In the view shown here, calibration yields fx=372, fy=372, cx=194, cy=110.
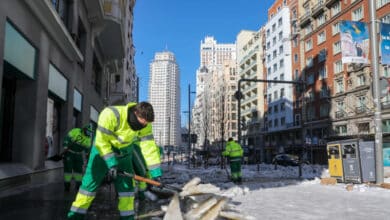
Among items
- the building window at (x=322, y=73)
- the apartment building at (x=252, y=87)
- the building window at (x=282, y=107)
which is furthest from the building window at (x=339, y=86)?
the apartment building at (x=252, y=87)

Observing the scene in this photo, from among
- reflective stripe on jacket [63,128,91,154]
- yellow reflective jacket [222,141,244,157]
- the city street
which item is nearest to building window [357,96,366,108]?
yellow reflective jacket [222,141,244,157]

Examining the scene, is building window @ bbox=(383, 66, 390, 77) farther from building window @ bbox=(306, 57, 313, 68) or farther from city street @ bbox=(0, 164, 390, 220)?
city street @ bbox=(0, 164, 390, 220)

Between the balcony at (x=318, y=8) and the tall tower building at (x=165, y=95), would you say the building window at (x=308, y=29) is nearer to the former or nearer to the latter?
the balcony at (x=318, y=8)

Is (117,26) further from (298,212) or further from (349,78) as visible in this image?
(349,78)

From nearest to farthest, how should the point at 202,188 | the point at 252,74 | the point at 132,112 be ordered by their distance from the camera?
the point at 132,112 < the point at 202,188 < the point at 252,74

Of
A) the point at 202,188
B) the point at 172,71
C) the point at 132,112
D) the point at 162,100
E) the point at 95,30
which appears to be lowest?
the point at 202,188

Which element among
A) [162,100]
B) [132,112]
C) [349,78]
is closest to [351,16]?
[349,78]

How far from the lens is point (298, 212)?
23.4 feet

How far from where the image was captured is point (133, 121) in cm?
491

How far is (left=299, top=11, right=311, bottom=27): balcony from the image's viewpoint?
2362 inches

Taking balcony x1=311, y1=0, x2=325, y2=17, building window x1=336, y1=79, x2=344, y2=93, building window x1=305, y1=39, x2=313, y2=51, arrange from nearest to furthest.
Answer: building window x1=336, y1=79, x2=344, y2=93
balcony x1=311, y1=0, x2=325, y2=17
building window x1=305, y1=39, x2=313, y2=51

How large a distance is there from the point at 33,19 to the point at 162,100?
3627 inches

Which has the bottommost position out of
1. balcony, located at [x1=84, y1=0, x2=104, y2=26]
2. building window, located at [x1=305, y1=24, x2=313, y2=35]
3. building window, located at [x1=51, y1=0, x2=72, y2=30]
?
building window, located at [x1=51, y1=0, x2=72, y2=30]

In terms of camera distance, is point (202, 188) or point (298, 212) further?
Result: point (298, 212)
